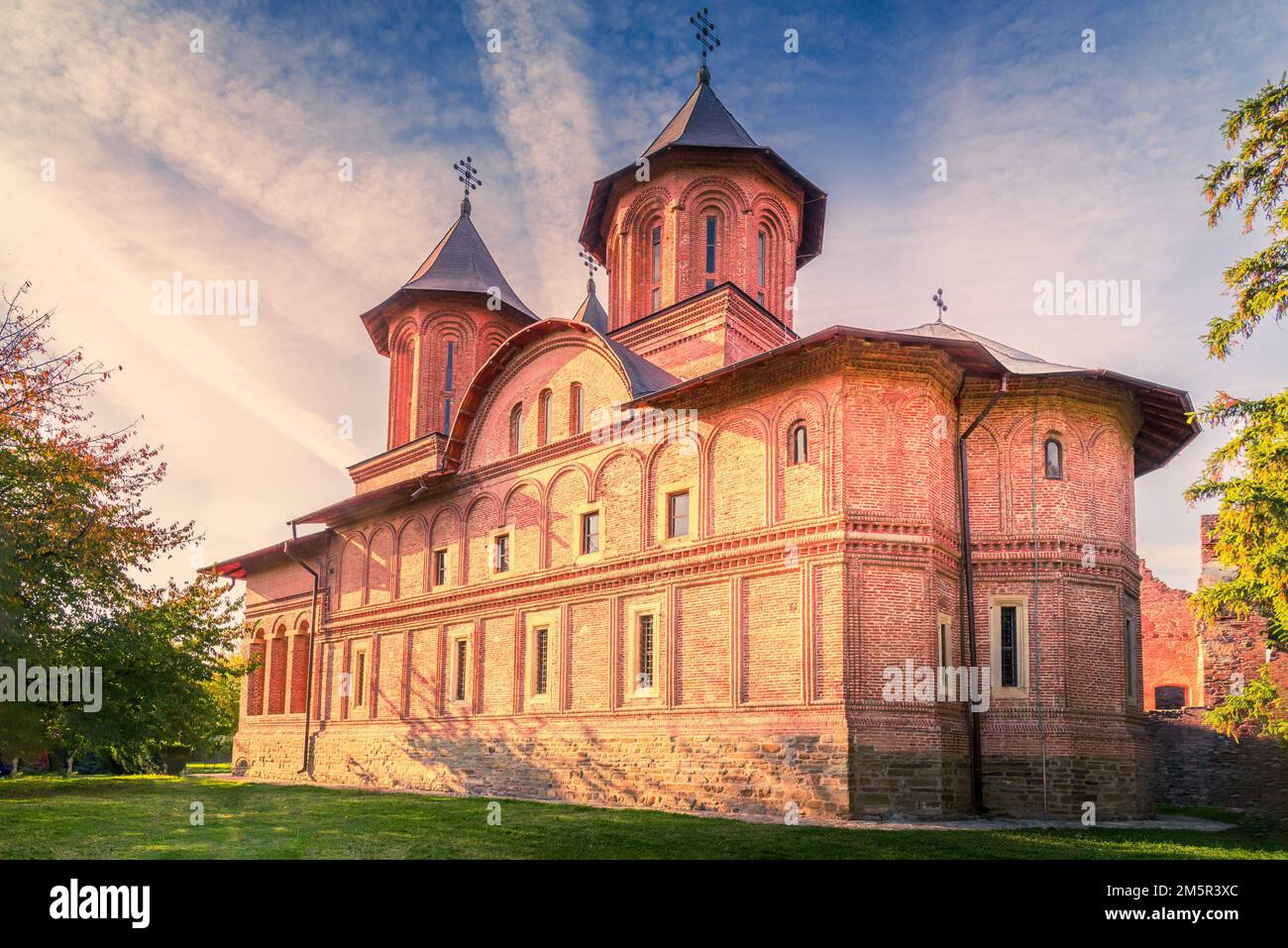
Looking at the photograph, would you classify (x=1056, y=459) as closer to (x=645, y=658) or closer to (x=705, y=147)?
(x=645, y=658)

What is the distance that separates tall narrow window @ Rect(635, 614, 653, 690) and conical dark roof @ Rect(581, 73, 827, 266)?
10.9 meters

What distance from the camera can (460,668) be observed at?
22.7 metres

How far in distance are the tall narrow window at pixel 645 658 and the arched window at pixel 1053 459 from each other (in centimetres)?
719

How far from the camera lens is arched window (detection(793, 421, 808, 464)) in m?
16.6

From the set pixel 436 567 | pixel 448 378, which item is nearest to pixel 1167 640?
pixel 436 567

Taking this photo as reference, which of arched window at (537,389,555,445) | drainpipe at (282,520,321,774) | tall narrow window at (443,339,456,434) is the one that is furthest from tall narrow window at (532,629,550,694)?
tall narrow window at (443,339,456,434)

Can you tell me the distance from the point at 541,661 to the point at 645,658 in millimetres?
3117

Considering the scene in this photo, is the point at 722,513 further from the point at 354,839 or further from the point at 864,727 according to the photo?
the point at 354,839

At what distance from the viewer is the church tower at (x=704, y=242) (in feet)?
71.5

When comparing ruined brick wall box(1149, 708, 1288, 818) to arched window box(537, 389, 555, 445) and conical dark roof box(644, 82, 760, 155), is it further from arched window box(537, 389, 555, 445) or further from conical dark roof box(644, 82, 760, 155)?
conical dark roof box(644, 82, 760, 155)

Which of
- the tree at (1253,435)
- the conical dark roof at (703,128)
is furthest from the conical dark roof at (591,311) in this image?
the tree at (1253,435)
